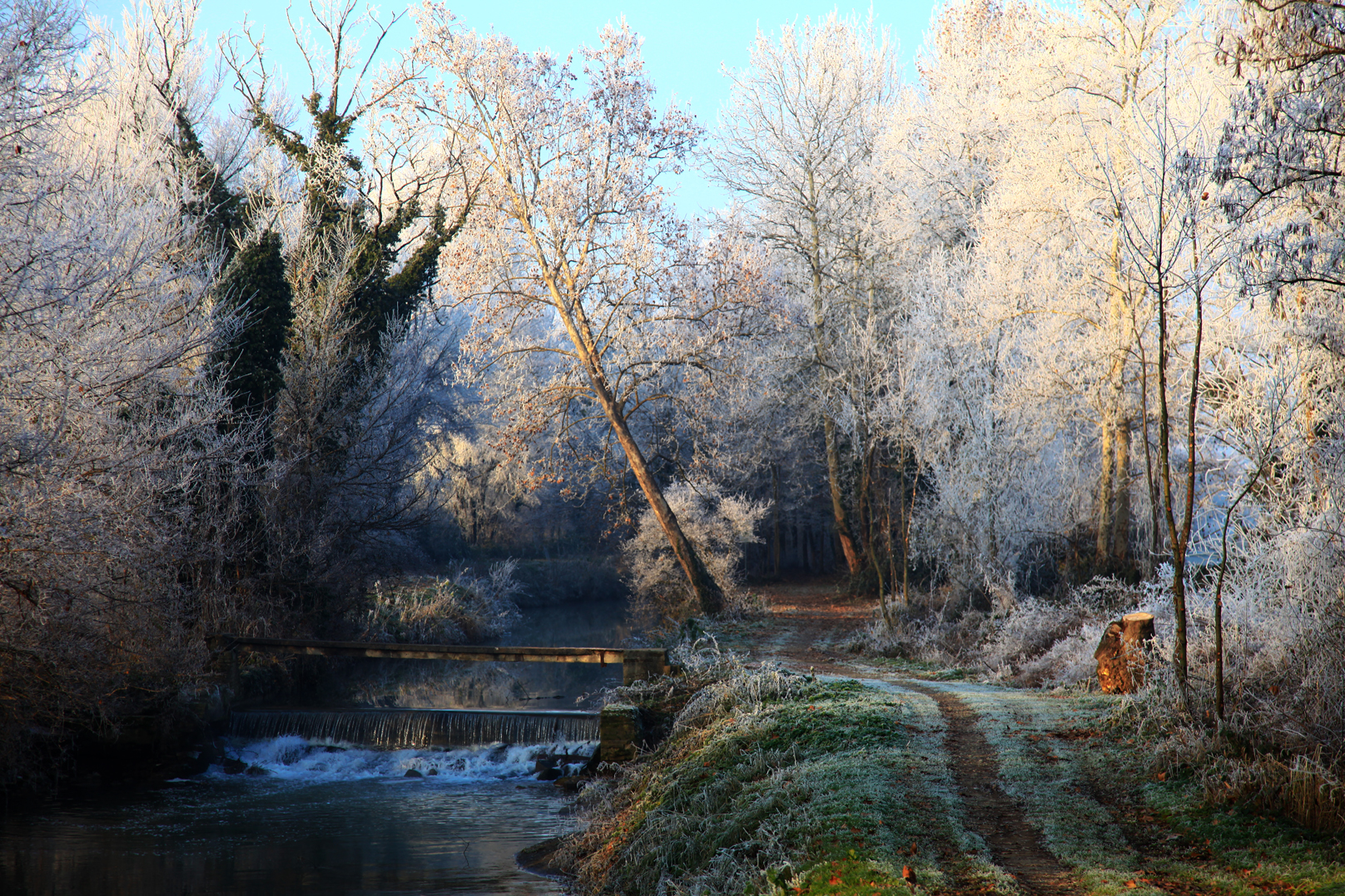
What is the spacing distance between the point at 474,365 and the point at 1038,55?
11005 millimetres

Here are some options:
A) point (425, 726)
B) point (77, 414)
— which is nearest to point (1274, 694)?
point (77, 414)

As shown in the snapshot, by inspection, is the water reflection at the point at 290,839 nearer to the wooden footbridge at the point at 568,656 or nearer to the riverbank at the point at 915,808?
the wooden footbridge at the point at 568,656

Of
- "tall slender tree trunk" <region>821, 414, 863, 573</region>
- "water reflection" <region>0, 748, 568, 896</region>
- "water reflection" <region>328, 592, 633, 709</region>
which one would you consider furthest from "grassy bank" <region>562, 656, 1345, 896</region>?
"tall slender tree trunk" <region>821, 414, 863, 573</region>

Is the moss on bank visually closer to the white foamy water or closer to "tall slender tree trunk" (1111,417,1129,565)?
the white foamy water

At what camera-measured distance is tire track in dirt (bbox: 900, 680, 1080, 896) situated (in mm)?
4723

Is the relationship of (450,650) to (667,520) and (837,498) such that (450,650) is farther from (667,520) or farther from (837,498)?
(837,498)

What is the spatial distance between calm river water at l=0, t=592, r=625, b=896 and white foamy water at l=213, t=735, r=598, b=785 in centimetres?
2

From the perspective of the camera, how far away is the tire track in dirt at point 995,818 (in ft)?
15.5

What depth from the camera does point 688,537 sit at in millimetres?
21953

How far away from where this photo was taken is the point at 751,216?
74.1 feet

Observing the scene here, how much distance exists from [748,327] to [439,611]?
8705mm

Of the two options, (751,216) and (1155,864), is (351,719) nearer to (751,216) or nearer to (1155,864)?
(1155,864)

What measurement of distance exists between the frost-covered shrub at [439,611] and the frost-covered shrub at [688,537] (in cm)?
312

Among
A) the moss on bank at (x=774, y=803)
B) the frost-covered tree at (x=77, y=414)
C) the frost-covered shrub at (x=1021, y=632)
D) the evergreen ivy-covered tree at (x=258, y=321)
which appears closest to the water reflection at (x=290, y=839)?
the moss on bank at (x=774, y=803)
